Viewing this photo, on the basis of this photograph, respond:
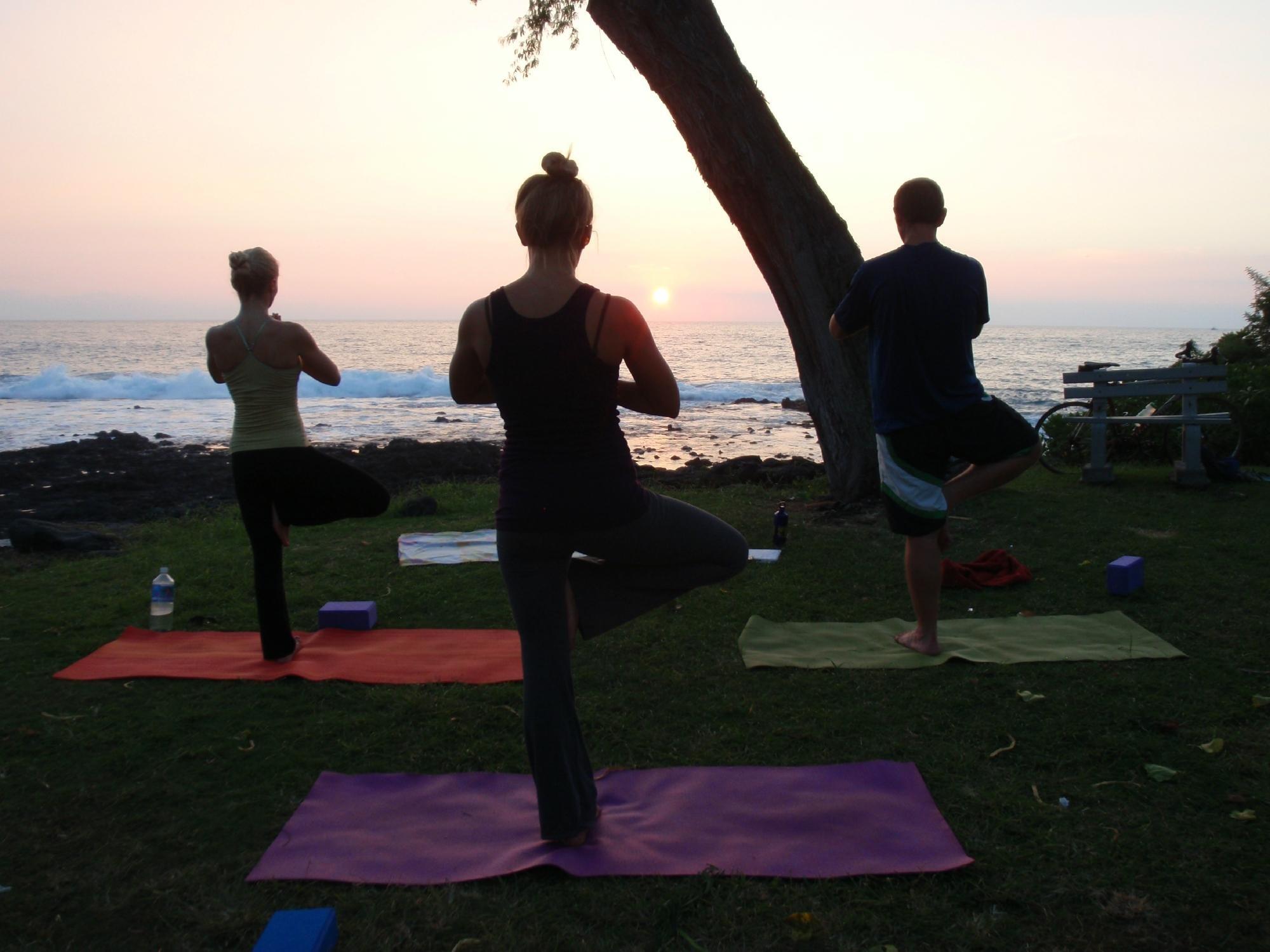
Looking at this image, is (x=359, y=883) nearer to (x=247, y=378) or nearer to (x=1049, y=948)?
(x=1049, y=948)

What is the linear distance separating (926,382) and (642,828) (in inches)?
101

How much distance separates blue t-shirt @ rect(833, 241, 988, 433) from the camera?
4.63 meters

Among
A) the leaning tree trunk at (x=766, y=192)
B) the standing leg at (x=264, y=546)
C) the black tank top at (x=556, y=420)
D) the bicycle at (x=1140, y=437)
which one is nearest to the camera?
the black tank top at (x=556, y=420)

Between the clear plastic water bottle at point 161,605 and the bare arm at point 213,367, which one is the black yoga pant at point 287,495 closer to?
the bare arm at point 213,367

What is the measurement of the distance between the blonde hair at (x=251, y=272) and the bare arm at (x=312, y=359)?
24 centimetres

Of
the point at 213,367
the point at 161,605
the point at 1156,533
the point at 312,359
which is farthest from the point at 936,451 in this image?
the point at 161,605

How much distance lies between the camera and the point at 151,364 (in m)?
44.4

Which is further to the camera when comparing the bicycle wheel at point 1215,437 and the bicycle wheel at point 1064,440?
the bicycle wheel at point 1064,440

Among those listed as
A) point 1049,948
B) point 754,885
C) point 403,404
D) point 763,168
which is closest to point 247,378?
point 754,885

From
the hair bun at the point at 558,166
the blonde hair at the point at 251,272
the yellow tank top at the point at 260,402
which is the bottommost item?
the yellow tank top at the point at 260,402

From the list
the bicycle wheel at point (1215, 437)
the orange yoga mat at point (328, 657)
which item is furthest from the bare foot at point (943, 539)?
the bicycle wheel at point (1215, 437)

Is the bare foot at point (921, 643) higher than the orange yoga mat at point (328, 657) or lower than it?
higher

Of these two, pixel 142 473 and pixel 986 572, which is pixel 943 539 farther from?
pixel 142 473

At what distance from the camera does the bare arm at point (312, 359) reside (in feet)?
15.5
